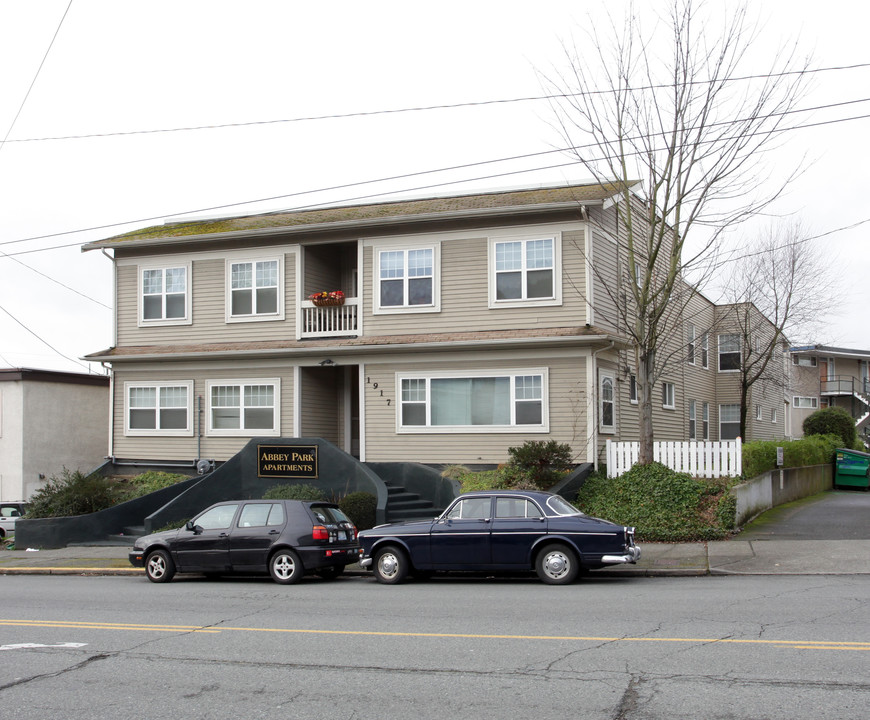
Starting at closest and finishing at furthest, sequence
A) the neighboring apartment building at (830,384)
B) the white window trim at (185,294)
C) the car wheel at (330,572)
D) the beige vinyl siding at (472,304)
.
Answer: the car wheel at (330,572) < the beige vinyl siding at (472,304) < the white window trim at (185,294) < the neighboring apartment building at (830,384)

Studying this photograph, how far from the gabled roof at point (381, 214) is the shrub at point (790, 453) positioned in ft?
22.7

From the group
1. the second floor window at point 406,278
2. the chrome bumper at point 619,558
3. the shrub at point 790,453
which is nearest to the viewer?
the chrome bumper at point 619,558

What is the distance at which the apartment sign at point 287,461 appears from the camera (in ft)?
74.9

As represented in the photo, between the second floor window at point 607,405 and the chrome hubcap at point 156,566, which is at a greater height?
the second floor window at point 607,405

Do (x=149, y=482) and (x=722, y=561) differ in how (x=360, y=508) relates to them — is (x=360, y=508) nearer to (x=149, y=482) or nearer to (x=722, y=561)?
(x=149, y=482)

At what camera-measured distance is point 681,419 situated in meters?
29.9

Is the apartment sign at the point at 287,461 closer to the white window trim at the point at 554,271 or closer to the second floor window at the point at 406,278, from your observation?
the second floor window at the point at 406,278

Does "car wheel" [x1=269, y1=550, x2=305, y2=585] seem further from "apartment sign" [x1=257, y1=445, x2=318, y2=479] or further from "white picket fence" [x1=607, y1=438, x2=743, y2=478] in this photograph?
"white picket fence" [x1=607, y1=438, x2=743, y2=478]

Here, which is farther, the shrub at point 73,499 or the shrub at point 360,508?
the shrub at point 73,499

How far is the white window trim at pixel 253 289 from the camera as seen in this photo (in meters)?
25.0

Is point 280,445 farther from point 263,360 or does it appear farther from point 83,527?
point 83,527

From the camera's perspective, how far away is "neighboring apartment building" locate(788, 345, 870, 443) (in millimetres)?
54375

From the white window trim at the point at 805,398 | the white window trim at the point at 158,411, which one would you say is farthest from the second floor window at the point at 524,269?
the white window trim at the point at 805,398

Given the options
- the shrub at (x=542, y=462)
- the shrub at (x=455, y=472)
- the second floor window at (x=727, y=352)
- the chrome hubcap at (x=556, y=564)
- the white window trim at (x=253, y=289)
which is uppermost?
the white window trim at (x=253, y=289)
